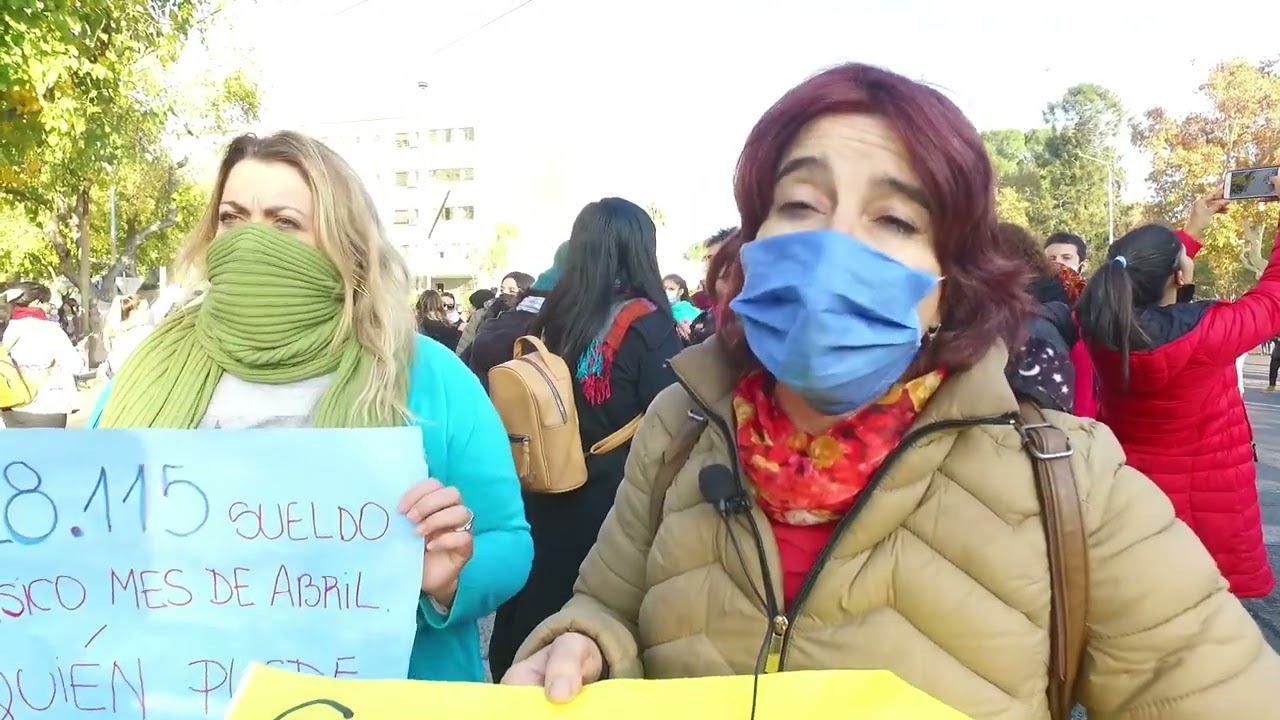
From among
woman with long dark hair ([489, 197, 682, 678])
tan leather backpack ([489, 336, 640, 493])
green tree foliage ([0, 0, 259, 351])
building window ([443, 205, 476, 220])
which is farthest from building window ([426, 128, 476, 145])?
tan leather backpack ([489, 336, 640, 493])

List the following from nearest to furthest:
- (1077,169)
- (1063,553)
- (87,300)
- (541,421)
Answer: (1063,553), (541,421), (87,300), (1077,169)

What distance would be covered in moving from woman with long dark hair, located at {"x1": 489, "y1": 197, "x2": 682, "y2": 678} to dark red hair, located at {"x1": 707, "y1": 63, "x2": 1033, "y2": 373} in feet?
5.71

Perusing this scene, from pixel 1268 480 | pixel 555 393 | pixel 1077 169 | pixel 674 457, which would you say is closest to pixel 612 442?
pixel 555 393

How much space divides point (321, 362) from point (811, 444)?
0.96 metres

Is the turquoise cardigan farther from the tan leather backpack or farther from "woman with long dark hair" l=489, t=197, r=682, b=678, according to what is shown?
"woman with long dark hair" l=489, t=197, r=682, b=678

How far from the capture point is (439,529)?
1.42 meters

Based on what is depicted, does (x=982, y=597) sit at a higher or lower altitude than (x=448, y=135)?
lower

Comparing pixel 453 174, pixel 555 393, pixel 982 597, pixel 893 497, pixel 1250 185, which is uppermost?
pixel 453 174

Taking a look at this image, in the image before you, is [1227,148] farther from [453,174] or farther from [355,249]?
[453,174]

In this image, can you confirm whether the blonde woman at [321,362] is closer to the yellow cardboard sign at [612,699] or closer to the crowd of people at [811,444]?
the crowd of people at [811,444]

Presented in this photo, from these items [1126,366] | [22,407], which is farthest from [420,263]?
[1126,366]

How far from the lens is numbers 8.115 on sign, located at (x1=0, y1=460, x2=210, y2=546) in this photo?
1.40 meters

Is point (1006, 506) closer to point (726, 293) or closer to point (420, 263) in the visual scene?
point (726, 293)

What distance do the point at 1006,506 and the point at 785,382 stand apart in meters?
0.32
